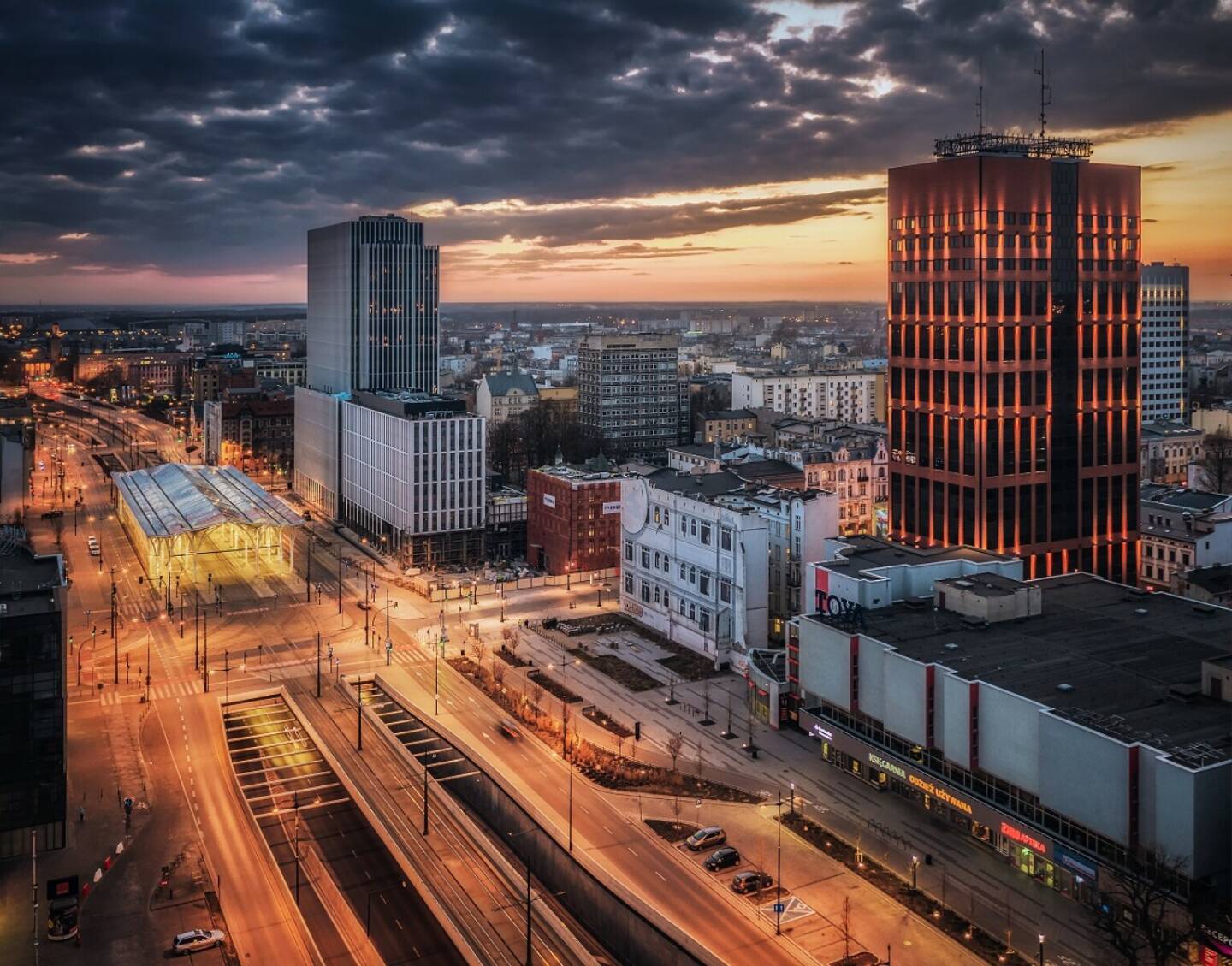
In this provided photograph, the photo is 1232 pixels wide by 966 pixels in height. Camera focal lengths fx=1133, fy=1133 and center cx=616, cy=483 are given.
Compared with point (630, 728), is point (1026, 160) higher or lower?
higher

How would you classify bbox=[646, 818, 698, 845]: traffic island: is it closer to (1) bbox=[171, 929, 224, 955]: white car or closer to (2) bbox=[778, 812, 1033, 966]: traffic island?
(2) bbox=[778, 812, 1033, 966]: traffic island

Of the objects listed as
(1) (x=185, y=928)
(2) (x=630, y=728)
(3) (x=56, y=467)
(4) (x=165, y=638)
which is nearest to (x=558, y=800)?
(2) (x=630, y=728)

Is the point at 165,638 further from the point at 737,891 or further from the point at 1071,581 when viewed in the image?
the point at 1071,581

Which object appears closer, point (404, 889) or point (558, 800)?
point (404, 889)

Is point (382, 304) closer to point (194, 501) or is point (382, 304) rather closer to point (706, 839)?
point (194, 501)

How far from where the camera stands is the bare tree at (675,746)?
70625mm

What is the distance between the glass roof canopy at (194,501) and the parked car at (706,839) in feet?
262

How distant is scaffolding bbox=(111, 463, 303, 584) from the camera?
408ft

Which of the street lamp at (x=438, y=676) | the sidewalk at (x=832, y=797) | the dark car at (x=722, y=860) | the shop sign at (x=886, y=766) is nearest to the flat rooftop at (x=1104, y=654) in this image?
the shop sign at (x=886, y=766)

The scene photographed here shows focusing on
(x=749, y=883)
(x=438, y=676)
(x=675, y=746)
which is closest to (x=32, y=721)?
(x=438, y=676)

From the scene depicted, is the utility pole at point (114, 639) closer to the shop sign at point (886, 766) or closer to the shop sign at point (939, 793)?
the shop sign at point (886, 766)

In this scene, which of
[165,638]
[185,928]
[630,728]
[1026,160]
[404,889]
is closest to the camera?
[185,928]

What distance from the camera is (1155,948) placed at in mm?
44594

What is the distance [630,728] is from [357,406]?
82603 millimetres
